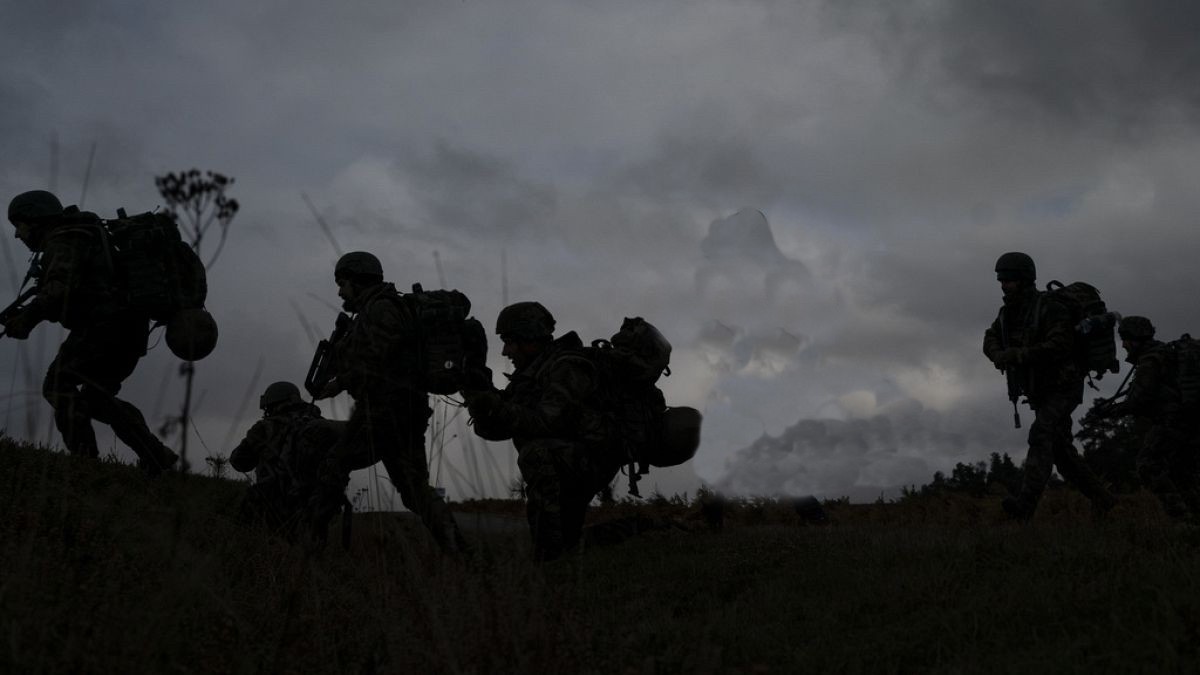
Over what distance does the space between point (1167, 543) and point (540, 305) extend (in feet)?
16.3

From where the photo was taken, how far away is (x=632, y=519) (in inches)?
368

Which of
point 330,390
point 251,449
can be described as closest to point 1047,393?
point 330,390

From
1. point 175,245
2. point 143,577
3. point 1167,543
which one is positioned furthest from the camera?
point 175,245

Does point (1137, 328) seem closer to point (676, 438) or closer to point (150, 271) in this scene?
point (676, 438)

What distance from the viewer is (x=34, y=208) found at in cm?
920

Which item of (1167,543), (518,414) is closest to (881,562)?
(1167,543)

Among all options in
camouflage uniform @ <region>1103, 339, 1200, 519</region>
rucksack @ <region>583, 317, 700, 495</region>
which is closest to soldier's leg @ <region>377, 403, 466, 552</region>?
rucksack @ <region>583, 317, 700, 495</region>

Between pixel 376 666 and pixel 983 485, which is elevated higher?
pixel 983 485

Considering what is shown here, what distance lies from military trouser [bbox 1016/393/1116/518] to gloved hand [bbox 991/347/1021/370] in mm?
465

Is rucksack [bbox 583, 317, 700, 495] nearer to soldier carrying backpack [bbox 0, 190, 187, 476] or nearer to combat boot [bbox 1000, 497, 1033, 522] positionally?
combat boot [bbox 1000, 497, 1033, 522]

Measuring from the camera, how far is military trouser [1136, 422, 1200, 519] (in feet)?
36.6

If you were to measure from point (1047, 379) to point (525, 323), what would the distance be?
4.96m

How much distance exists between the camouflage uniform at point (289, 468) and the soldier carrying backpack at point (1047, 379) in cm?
629

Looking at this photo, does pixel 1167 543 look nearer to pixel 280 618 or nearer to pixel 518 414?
pixel 518 414
